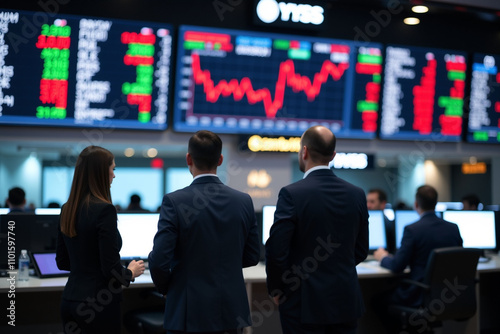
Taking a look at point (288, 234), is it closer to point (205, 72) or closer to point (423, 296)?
point (423, 296)

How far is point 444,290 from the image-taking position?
3578mm

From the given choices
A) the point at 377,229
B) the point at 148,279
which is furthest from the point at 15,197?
the point at 377,229

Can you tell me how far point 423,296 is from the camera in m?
3.60

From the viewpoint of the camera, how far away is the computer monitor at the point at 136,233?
360cm

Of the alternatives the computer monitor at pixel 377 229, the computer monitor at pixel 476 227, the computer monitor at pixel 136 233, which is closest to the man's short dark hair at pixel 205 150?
the computer monitor at pixel 136 233

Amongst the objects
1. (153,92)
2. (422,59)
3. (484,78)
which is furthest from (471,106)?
(153,92)

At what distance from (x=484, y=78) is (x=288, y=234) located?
13.3 ft

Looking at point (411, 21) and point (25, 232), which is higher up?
point (411, 21)

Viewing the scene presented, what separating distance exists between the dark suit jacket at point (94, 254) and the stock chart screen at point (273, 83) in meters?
2.35

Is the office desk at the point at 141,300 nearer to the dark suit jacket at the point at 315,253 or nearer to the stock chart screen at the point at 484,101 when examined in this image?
the dark suit jacket at the point at 315,253

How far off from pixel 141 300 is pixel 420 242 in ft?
6.20

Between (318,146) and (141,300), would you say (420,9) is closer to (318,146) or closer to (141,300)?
(318,146)

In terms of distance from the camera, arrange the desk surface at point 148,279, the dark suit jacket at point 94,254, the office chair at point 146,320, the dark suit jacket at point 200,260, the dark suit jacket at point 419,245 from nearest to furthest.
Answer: the dark suit jacket at point 200,260, the dark suit jacket at point 94,254, the desk surface at point 148,279, the office chair at point 146,320, the dark suit jacket at point 419,245

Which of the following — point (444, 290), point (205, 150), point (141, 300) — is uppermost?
point (205, 150)
